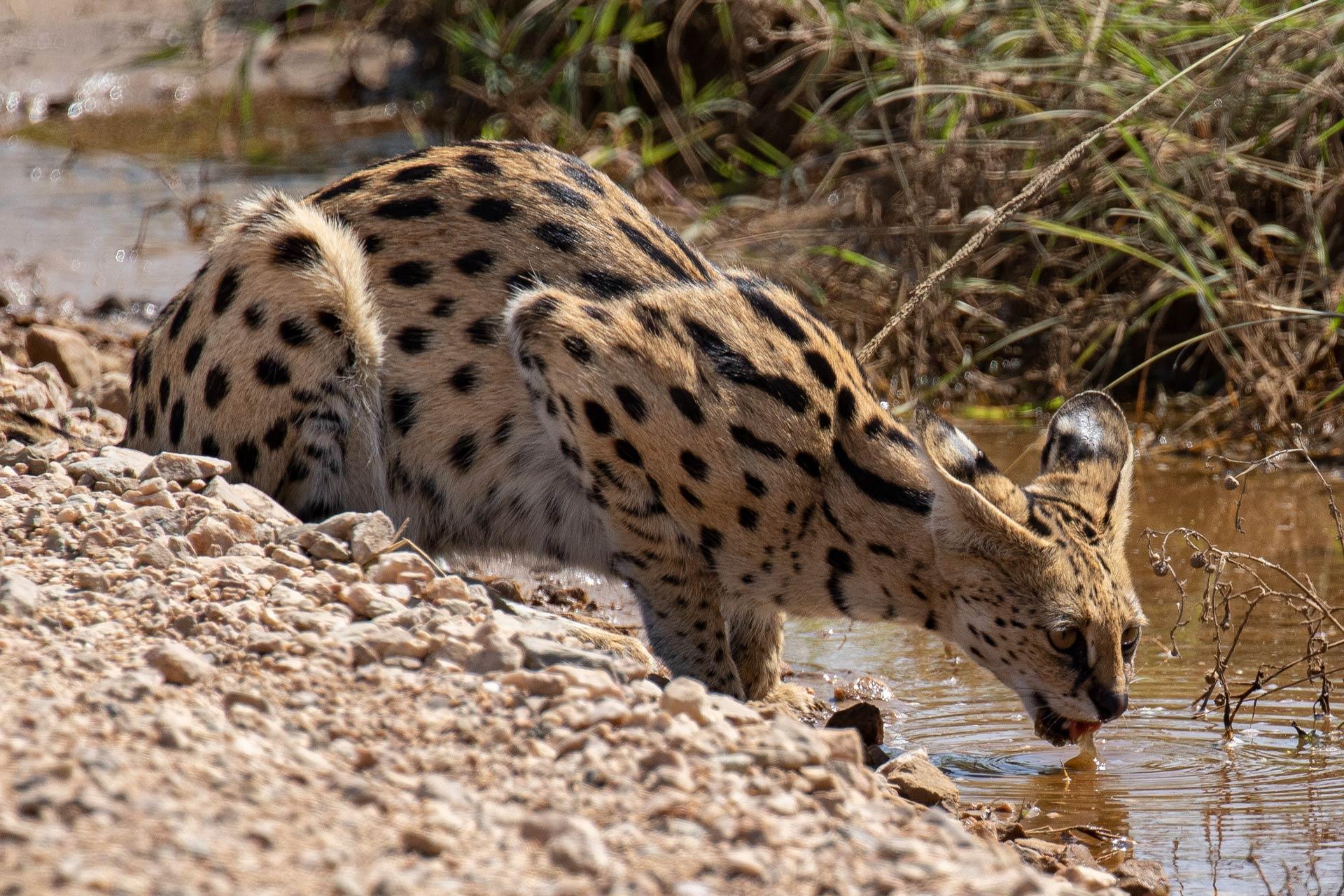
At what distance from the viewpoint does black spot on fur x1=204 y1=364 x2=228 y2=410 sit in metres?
5.32

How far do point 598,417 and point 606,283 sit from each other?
0.48 meters

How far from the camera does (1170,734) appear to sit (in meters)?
5.30

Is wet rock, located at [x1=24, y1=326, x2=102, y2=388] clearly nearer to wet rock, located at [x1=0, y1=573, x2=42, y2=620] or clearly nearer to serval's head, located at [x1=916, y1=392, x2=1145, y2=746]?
wet rock, located at [x1=0, y1=573, x2=42, y2=620]

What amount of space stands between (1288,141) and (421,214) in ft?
15.0

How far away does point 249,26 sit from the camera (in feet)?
42.0

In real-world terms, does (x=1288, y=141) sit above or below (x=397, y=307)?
above

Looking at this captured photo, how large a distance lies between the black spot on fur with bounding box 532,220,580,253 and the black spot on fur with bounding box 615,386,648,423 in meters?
0.55

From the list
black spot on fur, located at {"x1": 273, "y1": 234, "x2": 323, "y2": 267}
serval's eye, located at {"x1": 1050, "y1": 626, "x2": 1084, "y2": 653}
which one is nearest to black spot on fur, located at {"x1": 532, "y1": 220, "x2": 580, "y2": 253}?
black spot on fur, located at {"x1": 273, "y1": 234, "x2": 323, "y2": 267}

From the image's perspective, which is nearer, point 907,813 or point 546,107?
point 907,813

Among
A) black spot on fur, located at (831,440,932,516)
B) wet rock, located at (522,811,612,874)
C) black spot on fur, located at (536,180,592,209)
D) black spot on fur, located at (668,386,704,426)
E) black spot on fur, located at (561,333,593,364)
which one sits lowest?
wet rock, located at (522,811,612,874)

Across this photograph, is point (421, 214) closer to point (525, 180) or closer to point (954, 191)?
point (525, 180)

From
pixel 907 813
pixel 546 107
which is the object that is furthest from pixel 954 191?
pixel 907 813

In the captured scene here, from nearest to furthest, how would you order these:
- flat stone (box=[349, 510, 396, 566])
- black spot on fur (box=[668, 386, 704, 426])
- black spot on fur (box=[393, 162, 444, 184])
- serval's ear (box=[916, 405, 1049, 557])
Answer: flat stone (box=[349, 510, 396, 566]) < serval's ear (box=[916, 405, 1049, 557]) < black spot on fur (box=[668, 386, 704, 426]) < black spot on fur (box=[393, 162, 444, 184])

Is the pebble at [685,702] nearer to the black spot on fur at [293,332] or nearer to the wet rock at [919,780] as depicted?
the wet rock at [919,780]
